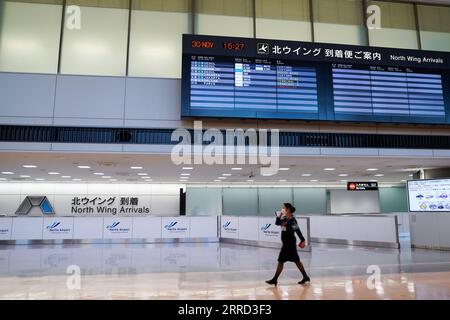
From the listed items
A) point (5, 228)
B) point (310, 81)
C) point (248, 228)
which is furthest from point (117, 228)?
point (310, 81)

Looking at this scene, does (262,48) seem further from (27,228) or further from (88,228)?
(27,228)

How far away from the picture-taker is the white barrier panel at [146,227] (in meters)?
17.0

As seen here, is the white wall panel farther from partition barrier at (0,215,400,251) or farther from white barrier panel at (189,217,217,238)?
white barrier panel at (189,217,217,238)

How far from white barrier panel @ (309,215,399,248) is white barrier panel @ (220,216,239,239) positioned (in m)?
3.61

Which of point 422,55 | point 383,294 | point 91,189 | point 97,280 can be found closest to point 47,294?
point 97,280

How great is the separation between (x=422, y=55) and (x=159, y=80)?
27.1ft

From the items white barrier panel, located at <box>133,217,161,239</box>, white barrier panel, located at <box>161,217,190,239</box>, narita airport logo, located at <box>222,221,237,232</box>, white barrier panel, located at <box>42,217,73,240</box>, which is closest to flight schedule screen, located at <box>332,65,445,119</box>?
narita airport logo, located at <box>222,221,237,232</box>

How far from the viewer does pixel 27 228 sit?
53.7 ft

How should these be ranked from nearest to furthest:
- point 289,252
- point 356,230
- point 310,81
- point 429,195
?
1. point 289,252
2. point 310,81
3. point 429,195
4. point 356,230

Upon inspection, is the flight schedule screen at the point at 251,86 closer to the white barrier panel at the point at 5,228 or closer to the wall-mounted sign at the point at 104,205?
the white barrier panel at the point at 5,228

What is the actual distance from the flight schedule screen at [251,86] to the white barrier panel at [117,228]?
28.7 feet

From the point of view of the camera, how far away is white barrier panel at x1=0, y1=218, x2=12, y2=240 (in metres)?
16.1

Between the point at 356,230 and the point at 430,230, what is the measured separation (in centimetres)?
312
